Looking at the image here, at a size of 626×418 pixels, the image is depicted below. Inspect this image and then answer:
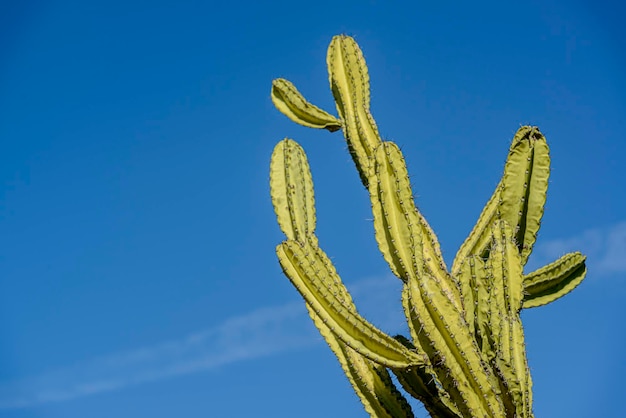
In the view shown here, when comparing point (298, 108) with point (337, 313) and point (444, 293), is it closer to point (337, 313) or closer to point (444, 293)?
point (337, 313)

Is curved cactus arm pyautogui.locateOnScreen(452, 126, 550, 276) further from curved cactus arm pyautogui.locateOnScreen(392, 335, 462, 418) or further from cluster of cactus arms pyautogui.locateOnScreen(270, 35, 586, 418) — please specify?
curved cactus arm pyautogui.locateOnScreen(392, 335, 462, 418)

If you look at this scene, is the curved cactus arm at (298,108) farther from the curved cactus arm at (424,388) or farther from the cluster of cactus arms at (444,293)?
the curved cactus arm at (424,388)

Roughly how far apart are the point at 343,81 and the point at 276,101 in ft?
2.07

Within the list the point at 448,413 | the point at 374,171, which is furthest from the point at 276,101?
the point at 448,413

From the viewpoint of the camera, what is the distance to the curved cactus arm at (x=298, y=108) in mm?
5684

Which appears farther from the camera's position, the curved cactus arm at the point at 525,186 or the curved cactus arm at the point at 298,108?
the curved cactus arm at the point at 298,108

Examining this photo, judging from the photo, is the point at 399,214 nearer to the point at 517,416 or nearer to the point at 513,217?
the point at 513,217

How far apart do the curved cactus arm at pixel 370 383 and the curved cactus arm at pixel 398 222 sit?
1.83 ft

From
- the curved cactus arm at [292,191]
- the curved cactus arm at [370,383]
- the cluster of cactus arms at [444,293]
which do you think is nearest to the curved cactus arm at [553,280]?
the cluster of cactus arms at [444,293]

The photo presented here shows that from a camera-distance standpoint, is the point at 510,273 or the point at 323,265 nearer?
the point at 510,273

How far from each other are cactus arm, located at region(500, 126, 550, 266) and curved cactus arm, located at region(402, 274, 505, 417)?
0.76m

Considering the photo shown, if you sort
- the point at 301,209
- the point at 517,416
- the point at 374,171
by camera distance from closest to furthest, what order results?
the point at 517,416, the point at 374,171, the point at 301,209

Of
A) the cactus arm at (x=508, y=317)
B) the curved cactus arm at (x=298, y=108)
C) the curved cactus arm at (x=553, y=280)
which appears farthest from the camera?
the curved cactus arm at (x=298, y=108)

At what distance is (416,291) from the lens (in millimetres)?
4016
